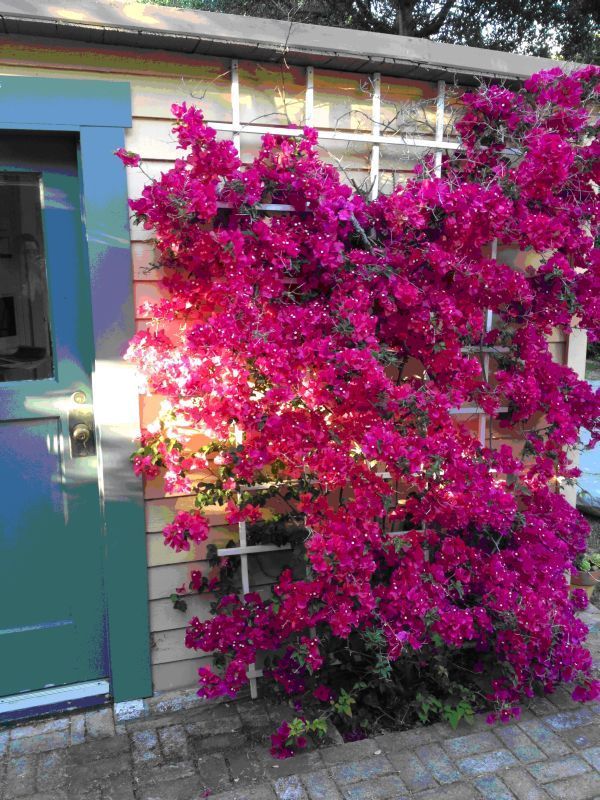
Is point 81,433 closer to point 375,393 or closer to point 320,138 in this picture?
point 375,393

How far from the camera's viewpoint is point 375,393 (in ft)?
8.12

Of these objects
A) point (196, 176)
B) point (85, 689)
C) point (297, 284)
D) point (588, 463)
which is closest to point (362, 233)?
point (297, 284)

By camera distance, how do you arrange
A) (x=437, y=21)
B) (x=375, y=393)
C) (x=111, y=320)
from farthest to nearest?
1. (x=437, y=21)
2. (x=111, y=320)
3. (x=375, y=393)

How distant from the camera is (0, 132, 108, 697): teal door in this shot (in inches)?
105

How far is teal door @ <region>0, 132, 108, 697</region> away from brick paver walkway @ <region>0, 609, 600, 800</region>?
33 cm

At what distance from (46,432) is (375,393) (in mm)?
1356

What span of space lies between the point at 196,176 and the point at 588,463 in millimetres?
4300

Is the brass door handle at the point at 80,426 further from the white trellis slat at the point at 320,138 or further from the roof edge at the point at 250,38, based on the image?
the roof edge at the point at 250,38

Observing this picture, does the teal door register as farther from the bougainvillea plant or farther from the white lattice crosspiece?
the white lattice crosspiece

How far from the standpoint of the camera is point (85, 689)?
288 centimetres

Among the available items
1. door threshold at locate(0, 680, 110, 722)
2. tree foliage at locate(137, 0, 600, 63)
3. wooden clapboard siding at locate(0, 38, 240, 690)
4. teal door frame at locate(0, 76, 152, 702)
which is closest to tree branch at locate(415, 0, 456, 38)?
tree foliage at locate(137, 0, 600, 63)

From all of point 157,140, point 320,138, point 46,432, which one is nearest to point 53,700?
point 46,432

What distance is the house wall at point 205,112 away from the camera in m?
A: 2.58

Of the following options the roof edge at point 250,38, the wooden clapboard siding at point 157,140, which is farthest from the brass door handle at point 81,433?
the roof edge at point 250,38
